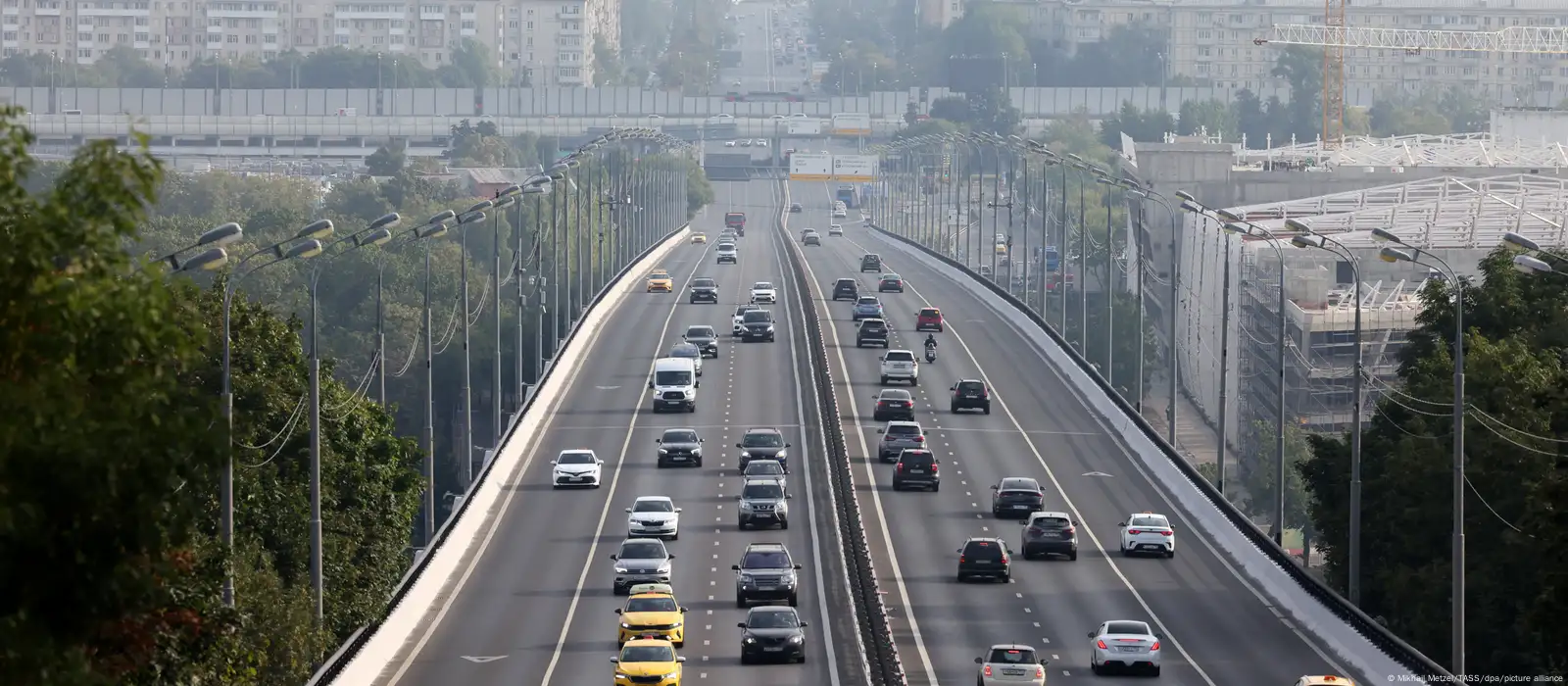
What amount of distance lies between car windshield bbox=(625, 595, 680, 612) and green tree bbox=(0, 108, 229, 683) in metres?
29.1

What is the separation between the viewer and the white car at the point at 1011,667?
43188 millimetres

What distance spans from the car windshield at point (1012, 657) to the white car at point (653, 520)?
20.2 meters

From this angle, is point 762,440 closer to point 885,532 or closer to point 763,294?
point 885,532

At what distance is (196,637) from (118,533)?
934 cm

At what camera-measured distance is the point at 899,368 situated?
94312mm

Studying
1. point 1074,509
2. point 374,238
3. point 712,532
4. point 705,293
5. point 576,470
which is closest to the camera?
point 374,238

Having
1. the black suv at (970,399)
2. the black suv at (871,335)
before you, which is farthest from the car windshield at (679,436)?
the black suv at (871,335)

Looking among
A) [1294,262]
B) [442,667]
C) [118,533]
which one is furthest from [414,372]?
[118,533]

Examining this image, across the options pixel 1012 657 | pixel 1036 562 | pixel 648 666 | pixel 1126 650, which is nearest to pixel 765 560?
pixel 1036 562

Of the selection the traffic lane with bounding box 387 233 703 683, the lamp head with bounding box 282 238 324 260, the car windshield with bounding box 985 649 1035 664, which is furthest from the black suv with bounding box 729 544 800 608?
the lamp head with bounding box 282 238 324 260

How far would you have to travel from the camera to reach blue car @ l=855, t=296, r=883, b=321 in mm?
114062

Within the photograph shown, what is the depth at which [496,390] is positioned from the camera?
3435 inches

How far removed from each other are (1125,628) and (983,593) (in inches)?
385

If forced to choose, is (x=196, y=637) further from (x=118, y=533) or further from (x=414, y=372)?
(x=414, y=372)
